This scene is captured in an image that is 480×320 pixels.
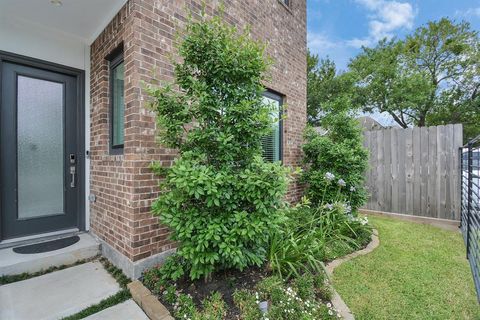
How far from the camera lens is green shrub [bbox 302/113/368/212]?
4.40 metres

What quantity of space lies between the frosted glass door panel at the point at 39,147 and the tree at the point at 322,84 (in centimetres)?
1240

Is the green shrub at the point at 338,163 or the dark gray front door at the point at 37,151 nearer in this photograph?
the dark gray front door at the point at 37,151

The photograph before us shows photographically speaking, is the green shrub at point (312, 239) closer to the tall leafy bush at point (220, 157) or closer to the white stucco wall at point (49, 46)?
the tall leafy bush at point (220, 157)

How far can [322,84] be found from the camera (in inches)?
612

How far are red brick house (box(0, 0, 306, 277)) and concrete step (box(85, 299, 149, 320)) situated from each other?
40 cm

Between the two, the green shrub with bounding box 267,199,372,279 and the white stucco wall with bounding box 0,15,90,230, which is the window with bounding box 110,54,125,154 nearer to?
the white stucco wall with bounding box 0,15,90,230

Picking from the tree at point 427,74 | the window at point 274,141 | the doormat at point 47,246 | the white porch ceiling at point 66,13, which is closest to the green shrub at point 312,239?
the window at point 274,141

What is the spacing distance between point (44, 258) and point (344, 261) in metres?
3.64

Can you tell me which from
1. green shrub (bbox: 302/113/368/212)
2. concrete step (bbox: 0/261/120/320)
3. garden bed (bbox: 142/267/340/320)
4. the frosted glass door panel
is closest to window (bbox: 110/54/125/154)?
the frosted glass door panel

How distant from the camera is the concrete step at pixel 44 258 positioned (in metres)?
2.65

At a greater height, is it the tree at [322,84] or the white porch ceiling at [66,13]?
the tree at [322,84]

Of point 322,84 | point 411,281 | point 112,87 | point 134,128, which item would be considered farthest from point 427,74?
point 134,128

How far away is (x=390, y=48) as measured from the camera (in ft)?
51.1

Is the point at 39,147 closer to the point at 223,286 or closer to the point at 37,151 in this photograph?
the point at 37,151
